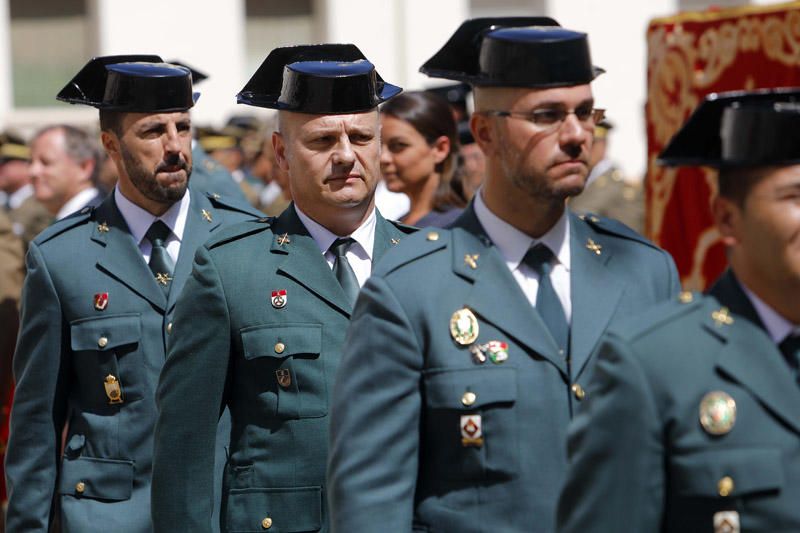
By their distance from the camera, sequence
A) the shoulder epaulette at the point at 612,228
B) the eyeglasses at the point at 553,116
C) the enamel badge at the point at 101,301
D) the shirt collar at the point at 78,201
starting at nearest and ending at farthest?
the eyeglasses at the point at 553,116 → the shoulder epaulette at the point at 612,228 → the enamel badge at the point at 101,301 → the shirt collar at the point at 78,201

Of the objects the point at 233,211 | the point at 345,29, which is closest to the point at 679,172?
the point at 233,211

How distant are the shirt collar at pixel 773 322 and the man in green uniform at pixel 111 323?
2.86m

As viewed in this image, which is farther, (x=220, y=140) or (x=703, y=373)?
(x=220, y=140)

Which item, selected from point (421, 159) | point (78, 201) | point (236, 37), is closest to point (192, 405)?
point (421, 159)

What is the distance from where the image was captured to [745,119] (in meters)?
3.57

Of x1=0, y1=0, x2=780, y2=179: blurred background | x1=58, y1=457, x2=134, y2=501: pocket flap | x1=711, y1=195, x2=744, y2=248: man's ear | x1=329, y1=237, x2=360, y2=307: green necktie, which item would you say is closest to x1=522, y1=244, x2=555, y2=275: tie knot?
x1=711, y1=195, x2=744, y2=248: man's ear

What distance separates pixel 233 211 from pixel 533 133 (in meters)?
2.48

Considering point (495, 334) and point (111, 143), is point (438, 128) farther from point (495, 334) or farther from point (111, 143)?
point (495, 334)

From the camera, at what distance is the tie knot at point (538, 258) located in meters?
4.34

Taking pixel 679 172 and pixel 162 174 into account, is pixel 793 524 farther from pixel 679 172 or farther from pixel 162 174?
pixel 679 172

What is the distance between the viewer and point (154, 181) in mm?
6340

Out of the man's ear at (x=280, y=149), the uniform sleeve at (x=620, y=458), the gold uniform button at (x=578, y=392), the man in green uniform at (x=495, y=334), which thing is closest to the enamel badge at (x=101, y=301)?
the man's ear at (x=280, y=149)

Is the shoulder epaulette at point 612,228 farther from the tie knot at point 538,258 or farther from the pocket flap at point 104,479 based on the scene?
the pocket flap at point 104,479

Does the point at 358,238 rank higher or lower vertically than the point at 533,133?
lower
